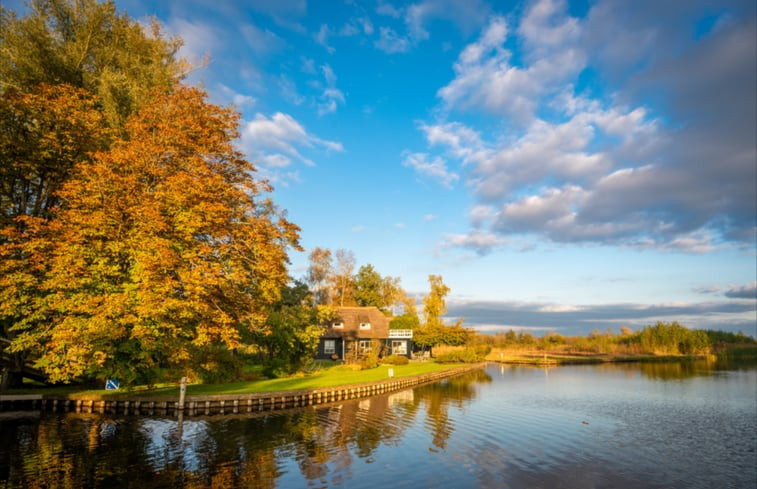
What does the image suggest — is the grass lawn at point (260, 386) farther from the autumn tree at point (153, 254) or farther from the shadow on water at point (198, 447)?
the shadow on water at point (198, 447)

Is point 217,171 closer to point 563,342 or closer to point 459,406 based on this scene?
point 459,406

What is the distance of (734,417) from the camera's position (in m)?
26.0

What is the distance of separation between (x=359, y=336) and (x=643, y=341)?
55.4m

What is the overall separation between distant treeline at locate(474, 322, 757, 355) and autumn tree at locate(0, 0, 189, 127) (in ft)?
221

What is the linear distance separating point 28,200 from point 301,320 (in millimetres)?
19664

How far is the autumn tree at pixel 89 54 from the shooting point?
2664cm

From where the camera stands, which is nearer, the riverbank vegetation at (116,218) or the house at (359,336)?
the riverbank vegetation at (116,218)

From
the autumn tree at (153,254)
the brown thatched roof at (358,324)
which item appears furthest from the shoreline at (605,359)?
the autumn tree at (153,254)

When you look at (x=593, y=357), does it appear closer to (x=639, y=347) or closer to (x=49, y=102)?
(x=639, y=347)

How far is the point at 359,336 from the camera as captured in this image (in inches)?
2226

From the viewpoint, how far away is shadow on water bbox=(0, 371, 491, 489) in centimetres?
1333

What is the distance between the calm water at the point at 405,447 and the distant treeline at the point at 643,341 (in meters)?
53.1

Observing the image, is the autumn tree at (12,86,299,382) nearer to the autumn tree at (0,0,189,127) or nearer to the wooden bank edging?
the wooden bank edging

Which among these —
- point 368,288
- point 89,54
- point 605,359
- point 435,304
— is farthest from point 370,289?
point 89,54
